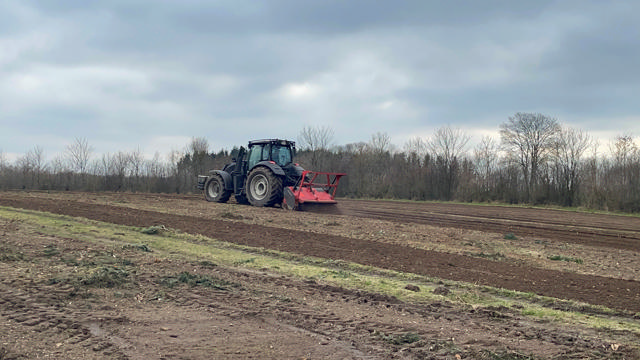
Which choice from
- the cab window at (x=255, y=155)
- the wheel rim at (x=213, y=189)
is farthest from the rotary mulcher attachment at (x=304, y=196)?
the wheel rim at (x=213, y=189)

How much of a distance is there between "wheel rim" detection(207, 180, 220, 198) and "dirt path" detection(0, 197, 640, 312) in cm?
832

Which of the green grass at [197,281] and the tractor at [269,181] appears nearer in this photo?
the green grass at [197,281]

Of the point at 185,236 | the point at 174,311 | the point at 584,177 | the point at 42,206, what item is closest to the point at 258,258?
the point at 185,236

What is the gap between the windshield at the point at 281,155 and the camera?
2134 cm

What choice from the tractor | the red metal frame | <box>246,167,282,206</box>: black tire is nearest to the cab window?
the tractor

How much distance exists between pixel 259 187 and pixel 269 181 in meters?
1.00

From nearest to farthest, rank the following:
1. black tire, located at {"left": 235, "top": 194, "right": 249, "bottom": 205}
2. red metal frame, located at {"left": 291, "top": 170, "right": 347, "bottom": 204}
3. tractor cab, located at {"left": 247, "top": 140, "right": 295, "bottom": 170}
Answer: red metal frame, located at {"left": 291, "top": 170, "right": 347, "bottom": 204} → tractor cab, located at {"left": 247, "top": 140, "right": 295, "bottom": 170} → black tire, located at {"left": 235, "top": 194, "right": 249, "bottom": 205}

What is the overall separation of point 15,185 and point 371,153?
106ft

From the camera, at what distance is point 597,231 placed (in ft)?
57.7

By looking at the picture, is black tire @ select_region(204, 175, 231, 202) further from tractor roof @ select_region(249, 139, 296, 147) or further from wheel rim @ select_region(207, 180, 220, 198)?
tractor roof @ select_region(249, 139, 296, 147)

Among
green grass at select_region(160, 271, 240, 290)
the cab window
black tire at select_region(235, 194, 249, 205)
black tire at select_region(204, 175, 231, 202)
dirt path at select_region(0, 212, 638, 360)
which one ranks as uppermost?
the cab window

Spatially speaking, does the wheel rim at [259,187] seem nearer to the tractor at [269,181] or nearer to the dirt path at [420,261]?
the tractor at [269,181]

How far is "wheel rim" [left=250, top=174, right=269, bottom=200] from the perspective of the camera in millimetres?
20650

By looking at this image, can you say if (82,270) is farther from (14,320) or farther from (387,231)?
(387,231)
